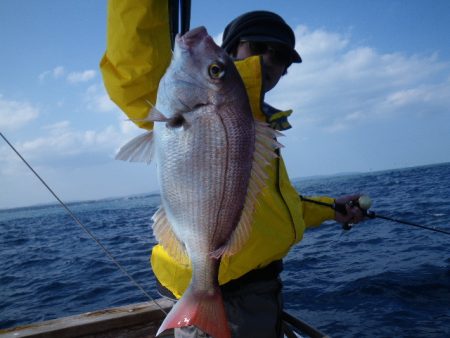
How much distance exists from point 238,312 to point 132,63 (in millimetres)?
1683

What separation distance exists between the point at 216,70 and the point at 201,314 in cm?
110

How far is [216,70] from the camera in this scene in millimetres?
1561

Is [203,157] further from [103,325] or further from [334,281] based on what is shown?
[334,281]

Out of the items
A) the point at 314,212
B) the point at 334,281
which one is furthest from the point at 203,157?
the point at 334,281

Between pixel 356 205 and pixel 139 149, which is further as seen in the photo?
pixel 356 205

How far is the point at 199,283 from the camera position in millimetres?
1649

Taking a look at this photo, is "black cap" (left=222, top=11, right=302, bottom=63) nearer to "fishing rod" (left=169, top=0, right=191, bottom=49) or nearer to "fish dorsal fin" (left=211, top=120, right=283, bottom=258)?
"fishing rod" (left=169, top=0, right=191, bottom=49)

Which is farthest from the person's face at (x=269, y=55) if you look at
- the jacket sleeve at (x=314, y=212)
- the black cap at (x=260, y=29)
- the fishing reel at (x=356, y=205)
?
the fishing reel at (x=356, y=205)

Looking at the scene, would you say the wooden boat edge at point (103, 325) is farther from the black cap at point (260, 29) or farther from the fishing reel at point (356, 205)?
the black cap at point (260, 29)

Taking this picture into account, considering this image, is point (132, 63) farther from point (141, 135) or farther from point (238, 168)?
point (238, 168)

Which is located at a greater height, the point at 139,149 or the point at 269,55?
the point at 269,55

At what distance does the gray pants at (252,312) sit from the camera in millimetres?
2316

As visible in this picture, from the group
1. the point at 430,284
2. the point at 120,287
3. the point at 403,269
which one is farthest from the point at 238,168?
the point at 120,287

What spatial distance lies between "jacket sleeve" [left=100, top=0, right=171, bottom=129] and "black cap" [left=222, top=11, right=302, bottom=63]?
0.70 meters
